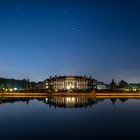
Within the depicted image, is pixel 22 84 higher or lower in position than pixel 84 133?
higher

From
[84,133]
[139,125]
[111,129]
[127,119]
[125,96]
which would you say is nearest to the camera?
[84,133]

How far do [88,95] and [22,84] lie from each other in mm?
95329

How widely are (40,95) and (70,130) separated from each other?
202ft

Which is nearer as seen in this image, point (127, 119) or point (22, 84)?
point (127, 119)

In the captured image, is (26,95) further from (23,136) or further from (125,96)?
(23,136)

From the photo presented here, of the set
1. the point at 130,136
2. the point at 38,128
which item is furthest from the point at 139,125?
the point at 38,128

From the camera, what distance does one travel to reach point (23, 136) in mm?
30891

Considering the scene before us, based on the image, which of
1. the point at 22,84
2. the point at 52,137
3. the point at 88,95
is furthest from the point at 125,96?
the point at 22,84

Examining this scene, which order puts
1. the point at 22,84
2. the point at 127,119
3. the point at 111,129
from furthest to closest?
the point at 22,84
the point at 127,119
the point at 111,129

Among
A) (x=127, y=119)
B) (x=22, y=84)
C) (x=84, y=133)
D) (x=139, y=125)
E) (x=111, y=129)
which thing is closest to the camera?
(x=84, y=133)

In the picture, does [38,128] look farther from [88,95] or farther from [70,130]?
[88,95]

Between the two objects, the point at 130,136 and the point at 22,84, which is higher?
the point at 22,84

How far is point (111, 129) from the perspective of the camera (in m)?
34.8

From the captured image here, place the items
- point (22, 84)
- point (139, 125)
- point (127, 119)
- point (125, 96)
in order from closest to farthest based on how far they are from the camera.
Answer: point (139, 125) → point (127, 119) → point (125, 96) → point (22, 84)
